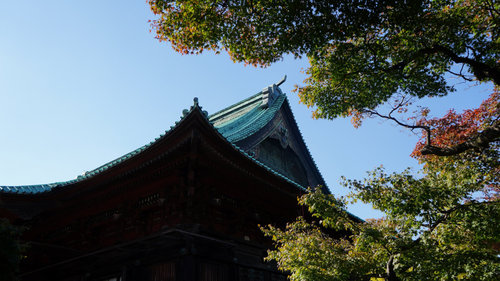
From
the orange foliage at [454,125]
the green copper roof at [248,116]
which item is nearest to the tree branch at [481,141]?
the orange foliage at [454,125]

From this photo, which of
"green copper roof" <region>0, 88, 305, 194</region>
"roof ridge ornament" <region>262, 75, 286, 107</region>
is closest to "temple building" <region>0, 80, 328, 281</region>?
"green copper roof" <region>0, 88, 305, 194</region>

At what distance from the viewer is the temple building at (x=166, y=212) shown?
8508 mm

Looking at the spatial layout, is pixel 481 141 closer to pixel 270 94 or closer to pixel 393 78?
pixel 393 78

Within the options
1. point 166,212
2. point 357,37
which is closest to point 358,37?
point 357,37

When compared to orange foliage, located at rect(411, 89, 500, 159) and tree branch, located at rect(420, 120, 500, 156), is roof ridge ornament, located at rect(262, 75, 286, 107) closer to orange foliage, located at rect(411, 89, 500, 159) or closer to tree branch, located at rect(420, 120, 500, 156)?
orange foliage, located at rect(411, 89, 500, 159)

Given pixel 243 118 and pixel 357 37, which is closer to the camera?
pixel 357 37

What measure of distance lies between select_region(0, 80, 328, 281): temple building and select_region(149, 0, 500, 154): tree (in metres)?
1.88

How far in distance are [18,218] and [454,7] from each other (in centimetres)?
1327

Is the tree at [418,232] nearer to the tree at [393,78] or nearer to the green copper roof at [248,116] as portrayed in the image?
the tree at [393,78]

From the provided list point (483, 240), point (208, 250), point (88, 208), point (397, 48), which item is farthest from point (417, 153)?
point (88, 208)

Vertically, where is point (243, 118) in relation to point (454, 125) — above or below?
above

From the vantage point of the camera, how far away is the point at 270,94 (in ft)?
68.9

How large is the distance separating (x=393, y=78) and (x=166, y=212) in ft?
22.1

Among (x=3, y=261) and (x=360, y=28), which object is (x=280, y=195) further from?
(x=3, y=261)
